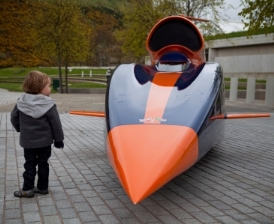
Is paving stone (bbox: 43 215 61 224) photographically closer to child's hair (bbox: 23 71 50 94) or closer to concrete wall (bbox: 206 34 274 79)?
child's hair (bbox: 23 71 50 94)

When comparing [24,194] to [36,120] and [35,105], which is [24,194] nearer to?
[36,120]

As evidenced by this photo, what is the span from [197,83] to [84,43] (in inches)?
889

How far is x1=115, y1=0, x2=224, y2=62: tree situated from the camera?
21297mm

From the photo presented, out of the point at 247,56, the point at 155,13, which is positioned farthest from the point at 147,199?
the point at 247,56

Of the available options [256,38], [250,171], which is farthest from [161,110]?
[256,38]

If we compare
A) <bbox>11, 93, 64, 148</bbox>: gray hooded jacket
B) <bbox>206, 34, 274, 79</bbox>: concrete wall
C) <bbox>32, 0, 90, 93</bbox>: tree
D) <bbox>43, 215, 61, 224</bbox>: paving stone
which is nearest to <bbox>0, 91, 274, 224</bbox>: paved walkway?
<bbox>43, 215, 61, 224</bbox>: paving stone

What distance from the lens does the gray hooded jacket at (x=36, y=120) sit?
4.63 meters

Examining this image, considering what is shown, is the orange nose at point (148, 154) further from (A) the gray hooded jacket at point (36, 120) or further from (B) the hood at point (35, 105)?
(B) the hood at point (35, 105)

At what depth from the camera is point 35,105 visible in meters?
4.62

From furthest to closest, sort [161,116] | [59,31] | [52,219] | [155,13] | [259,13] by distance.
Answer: [59,31], [155,13], [259,13], [161,116], [52,219]

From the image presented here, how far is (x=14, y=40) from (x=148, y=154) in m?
40.6

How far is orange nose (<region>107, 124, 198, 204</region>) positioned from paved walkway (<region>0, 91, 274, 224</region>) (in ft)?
1.46

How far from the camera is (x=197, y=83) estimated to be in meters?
5.83

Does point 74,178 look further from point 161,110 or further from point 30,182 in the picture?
point 161,110
